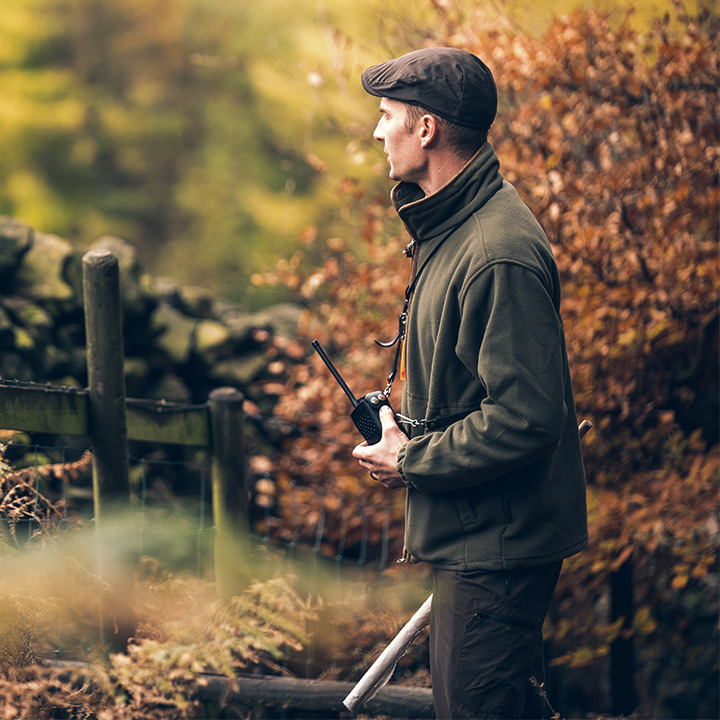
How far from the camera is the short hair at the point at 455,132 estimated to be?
2.19m

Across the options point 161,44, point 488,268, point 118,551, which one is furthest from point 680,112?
point 161,44

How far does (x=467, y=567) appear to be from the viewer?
2131 millimetres

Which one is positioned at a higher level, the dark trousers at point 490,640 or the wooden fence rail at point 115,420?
the wooden fence rail at point 115,420

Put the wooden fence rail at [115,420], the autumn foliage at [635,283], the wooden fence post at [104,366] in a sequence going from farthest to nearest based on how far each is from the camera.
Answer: the autumn foliage at [635,283] → the wooden fence post at [104,366] → the wooden fence rail at [115,420]

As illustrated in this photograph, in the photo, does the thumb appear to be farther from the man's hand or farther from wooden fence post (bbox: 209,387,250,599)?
wooden fence post (bbox: 209,387,250,599)

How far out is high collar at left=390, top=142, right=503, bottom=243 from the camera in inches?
85.3

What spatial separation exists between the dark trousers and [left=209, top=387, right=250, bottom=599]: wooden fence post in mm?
1658

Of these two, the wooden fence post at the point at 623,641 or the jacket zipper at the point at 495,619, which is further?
the wooden fence post at the point at 623,641

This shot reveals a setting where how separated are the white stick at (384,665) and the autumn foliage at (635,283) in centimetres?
227

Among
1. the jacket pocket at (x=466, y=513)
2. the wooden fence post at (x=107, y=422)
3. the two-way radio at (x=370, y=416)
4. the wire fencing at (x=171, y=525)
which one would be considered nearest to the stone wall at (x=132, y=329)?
the wire fencing at (x=171, y=525)

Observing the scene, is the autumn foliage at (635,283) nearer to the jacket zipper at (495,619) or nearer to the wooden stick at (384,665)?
the wooden stick at (384,665)

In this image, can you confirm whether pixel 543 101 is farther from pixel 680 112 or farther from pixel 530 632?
pixel 530 632

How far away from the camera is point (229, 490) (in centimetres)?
367

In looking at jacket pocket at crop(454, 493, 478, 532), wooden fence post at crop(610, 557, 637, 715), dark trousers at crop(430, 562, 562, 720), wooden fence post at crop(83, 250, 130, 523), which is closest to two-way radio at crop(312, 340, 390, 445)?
jacket pocket at crop(454, 493, 478, 532)
